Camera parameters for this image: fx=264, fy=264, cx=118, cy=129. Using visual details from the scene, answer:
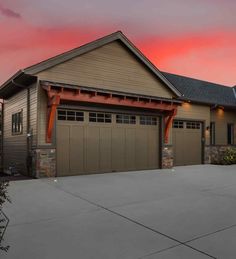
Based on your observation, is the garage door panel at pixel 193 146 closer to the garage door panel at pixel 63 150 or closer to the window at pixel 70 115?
the window at pixel 70 115

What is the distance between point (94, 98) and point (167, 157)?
5414mm

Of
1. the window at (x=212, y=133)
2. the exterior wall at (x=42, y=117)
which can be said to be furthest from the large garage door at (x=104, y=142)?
the window at (x=212, y=133)

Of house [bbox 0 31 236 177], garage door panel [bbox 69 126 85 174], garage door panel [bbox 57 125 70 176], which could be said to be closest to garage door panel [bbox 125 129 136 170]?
house [bbox 0 31 236 177]

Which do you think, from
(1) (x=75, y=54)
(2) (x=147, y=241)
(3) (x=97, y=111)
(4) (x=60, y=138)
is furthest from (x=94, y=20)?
(2) (x=147, y=241)

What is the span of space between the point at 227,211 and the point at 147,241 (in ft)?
8.38

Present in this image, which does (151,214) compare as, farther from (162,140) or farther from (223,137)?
(223,137)

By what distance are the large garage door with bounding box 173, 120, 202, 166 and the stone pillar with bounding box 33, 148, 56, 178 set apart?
7.31 meters

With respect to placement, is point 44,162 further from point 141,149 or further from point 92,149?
point 141,149

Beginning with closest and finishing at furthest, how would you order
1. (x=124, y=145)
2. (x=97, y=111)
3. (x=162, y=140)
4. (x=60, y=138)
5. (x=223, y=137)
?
(x=60, y=138), (x=97, y=111), (x=124, y=145), (x=162, y=140), (x=223, y=137)

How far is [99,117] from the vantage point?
39.0 ft

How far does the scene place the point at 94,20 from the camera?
13086 millimetres

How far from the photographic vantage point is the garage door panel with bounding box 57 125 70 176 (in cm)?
1076

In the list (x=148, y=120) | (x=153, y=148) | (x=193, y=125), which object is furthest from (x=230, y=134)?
(x=148, y=120)

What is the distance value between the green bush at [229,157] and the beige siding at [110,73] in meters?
5.75
